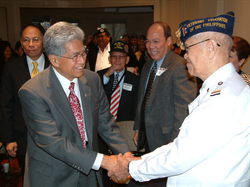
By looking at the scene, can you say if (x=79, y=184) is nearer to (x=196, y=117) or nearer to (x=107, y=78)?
(x=196, y=117)

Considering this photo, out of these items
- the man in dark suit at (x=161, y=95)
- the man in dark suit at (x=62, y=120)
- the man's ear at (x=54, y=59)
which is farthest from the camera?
the man in dark suit at (x=161, y=95)

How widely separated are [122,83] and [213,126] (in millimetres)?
1991

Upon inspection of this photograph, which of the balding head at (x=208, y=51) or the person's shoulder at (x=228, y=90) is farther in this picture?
the balding head at (x=208, y=51)

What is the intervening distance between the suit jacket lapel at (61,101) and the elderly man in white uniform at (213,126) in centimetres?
64

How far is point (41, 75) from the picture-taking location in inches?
62.5

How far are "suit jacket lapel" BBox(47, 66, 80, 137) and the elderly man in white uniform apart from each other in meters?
0.64

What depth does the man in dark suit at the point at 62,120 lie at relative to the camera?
146 centimetres

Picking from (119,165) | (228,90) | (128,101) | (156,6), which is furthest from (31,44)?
(156,6)

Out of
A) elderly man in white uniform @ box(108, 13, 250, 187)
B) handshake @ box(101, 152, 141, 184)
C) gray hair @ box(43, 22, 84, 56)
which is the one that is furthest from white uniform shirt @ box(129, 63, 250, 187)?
gray hair @ box(43, 22, 84, 56)

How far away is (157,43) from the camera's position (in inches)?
95.0

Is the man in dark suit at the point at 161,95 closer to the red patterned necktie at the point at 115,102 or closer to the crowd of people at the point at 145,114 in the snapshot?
the crowd of people at the point at 145,114

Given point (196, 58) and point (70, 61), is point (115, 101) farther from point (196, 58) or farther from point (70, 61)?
point (196, 58)

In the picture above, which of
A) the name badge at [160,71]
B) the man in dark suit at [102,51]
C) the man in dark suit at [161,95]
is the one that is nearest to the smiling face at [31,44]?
the man in dark suit at [161,95]

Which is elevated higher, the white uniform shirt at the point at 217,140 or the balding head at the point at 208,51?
the balding head at the point at 208,51
